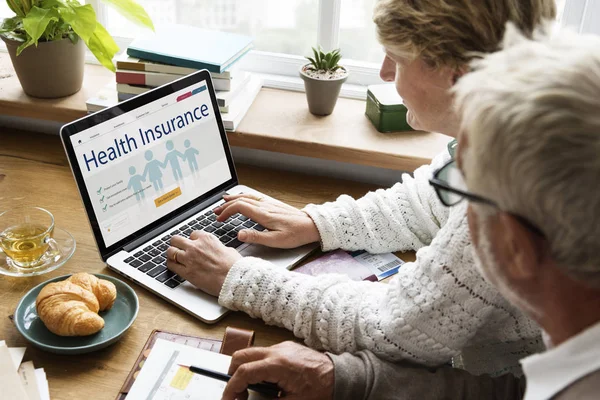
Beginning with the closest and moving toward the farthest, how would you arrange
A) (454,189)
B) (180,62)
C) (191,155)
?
1. (454,189)
2. (191,155)
3. (180,62)

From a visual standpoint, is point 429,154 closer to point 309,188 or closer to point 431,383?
point 309,188

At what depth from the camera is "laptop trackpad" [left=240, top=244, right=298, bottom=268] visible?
4.42 ft

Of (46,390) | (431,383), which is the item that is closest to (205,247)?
(46,390)

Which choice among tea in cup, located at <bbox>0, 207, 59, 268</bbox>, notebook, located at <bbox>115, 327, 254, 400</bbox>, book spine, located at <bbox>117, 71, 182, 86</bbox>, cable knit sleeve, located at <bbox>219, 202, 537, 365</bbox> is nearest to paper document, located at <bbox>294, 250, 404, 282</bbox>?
cable knit sleeve, located at <bbox>219, 202, 537, 365</bbox>

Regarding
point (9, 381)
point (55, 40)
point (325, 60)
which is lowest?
point (9, 381)

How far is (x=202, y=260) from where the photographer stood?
1.26 meters

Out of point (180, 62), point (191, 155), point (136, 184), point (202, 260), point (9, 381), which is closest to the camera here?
point (9, 381)

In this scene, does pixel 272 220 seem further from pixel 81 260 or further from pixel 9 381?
pixel 9 381

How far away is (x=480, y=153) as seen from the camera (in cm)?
68

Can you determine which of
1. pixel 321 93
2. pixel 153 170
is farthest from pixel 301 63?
pixel 153 170

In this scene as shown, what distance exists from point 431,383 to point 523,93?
1.75ft

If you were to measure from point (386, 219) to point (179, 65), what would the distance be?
61cm

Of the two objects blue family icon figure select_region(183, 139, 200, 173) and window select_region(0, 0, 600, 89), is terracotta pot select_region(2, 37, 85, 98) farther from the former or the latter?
blue family icon figure select_region(183, 139, 200, 173)

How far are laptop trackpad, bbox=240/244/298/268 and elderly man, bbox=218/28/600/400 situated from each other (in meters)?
0.55
